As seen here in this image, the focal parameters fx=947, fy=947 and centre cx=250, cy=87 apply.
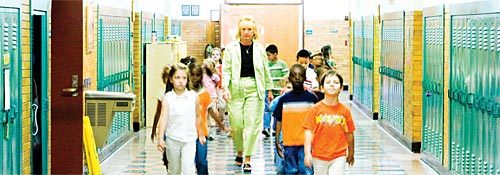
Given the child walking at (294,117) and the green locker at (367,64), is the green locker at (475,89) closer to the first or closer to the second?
the child walking at (294,117)

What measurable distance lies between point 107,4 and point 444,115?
4569 millimetres

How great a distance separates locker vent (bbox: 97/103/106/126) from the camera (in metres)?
10.4

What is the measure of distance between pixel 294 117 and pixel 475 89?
171 centimetres

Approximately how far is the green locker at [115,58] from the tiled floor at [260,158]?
374mm

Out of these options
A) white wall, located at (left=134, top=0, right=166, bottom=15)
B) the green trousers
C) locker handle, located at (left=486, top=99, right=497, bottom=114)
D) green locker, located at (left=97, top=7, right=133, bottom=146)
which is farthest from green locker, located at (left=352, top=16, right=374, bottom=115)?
locker handle, located at (left=486, top=99, right=497, bottom=114)

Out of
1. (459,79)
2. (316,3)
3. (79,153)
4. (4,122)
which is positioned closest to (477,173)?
(459,79)

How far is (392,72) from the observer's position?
573 inches

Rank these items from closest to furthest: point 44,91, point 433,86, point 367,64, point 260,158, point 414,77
→ point 44,91 → point 433,86 → point 260,158 → point 414,77 → point 367,64

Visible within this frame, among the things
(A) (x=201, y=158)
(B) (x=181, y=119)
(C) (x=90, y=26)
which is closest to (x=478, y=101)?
(A) (x=201, y=158)

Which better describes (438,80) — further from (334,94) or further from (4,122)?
(4,122)

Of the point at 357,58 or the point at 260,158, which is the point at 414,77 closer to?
the point at 260,158

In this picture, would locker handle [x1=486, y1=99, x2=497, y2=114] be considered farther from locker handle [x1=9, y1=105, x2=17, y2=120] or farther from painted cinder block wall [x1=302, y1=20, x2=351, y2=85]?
painted cinder block wall [x1=302, y1=20, x2=351, y2=85]

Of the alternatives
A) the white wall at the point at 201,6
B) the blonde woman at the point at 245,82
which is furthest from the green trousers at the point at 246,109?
the white wall at the point at 201,6

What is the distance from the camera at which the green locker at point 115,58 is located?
11711 millimetres
